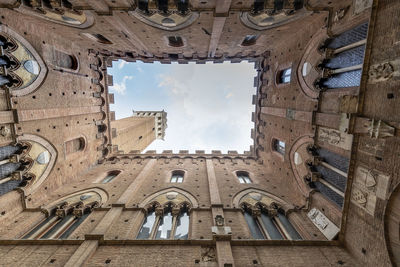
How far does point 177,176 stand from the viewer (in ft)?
48.3

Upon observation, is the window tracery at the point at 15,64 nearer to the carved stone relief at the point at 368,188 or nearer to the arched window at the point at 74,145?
the arched window at the point at 74,145

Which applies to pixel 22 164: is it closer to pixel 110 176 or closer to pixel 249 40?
pixel 110 176

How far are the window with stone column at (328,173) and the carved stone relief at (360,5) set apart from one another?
5.90m

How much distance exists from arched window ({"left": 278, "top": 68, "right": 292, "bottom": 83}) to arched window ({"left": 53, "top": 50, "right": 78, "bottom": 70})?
15588 mm

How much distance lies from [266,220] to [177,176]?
7.46 metres

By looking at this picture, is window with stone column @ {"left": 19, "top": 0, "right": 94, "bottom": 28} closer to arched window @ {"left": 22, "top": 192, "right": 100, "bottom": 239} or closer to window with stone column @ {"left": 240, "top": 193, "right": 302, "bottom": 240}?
arched window @ {"left": 22, "top": 192, "right": 100, "bottom": 239}

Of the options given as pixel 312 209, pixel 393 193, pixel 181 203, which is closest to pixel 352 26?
pixel 393 193

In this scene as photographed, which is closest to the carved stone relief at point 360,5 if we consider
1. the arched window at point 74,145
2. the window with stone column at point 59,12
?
the window with stone column at point 59,12

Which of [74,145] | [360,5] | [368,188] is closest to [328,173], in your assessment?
[368,188]

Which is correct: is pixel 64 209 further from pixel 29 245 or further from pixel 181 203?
pixel 181 203

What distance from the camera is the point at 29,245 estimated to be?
23.7 feet

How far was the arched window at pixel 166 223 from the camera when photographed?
8.77 m

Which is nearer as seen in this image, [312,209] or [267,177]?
[312,209]

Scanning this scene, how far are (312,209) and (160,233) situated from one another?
805cm
